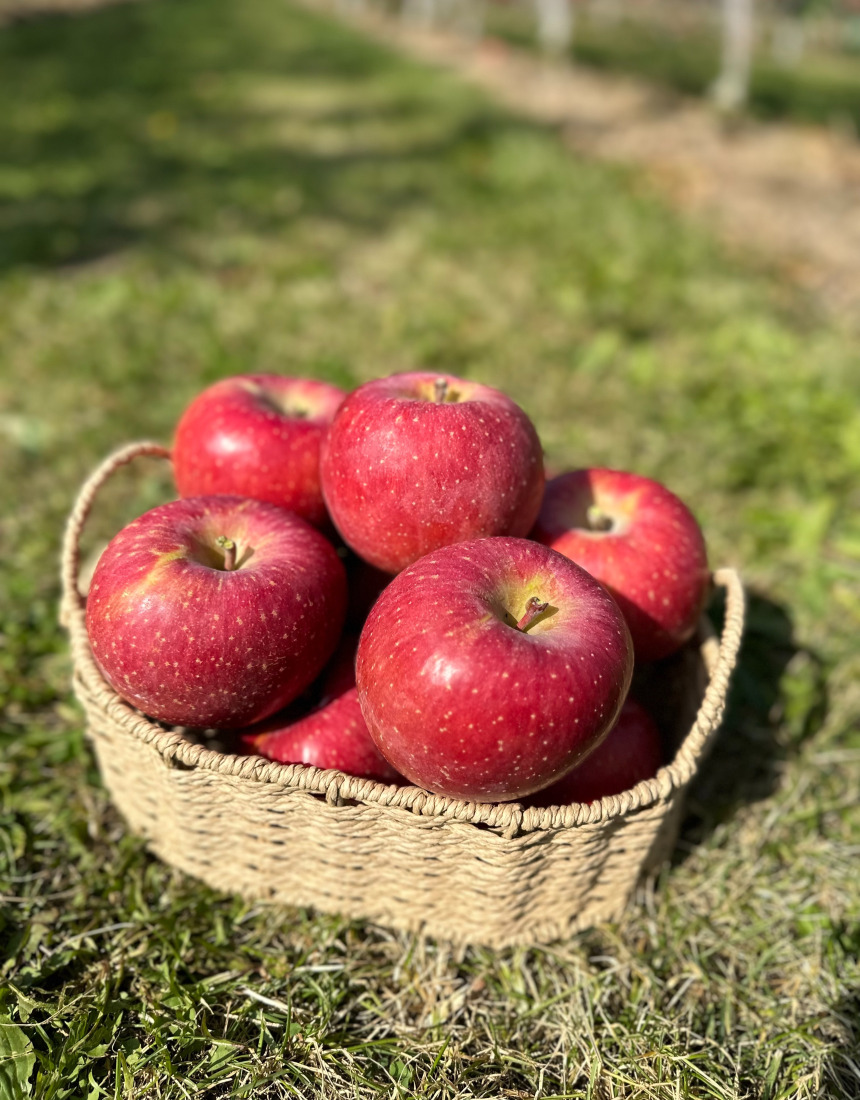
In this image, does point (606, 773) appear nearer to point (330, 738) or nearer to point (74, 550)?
point (330, 738)

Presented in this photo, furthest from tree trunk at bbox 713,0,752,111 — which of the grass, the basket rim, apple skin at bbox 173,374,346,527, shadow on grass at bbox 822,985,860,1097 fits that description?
shadow on grass at bbox 822,985,860,1097

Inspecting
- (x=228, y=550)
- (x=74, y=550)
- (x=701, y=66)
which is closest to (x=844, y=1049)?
(x=228, y=550)

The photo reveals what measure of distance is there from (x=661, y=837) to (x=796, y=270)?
229 inches

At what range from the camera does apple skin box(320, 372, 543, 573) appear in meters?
1.91

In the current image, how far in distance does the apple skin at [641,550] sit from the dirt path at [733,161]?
436cm

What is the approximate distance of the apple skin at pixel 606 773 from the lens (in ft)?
6.58

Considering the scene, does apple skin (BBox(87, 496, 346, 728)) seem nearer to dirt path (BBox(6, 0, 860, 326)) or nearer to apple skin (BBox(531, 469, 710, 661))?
apple skin (BBox(531, 469, 710, 661))

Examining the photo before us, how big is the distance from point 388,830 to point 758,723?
1.49 meters

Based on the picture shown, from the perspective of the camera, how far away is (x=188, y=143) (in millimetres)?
9391

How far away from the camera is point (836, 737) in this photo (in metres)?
2.69

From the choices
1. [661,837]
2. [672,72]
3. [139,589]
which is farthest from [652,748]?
[672,72]

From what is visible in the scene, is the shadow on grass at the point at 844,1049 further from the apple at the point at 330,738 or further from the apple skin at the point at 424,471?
the apple skin at the point at 424,471

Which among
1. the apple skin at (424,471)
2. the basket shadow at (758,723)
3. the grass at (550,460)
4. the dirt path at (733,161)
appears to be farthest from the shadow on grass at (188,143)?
the basket shadow at (758,723)

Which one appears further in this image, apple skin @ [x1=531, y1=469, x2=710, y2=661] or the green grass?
the green grass
